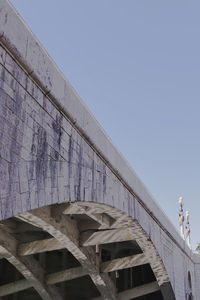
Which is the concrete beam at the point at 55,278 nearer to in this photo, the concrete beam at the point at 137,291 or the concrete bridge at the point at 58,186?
the concrete bridge at the point at 58,186

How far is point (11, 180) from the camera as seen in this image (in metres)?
3.66

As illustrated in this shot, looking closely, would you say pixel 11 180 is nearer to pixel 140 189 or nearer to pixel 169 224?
pixel 140 189

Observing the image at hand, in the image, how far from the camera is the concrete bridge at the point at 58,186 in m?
3.85

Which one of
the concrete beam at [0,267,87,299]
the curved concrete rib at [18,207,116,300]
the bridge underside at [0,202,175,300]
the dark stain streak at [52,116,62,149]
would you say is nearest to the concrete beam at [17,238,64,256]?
the bridge underside at [0,202,175,300]

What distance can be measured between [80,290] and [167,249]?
4739 millimetres

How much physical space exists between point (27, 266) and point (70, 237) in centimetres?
246

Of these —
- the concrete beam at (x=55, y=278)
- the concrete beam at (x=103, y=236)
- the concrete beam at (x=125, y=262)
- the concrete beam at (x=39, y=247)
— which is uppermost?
the concrete beam at (x=103, y=236)

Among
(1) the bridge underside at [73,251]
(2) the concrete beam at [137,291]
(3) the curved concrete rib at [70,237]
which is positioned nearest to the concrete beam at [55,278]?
(1) the bridge underside at [73,251]

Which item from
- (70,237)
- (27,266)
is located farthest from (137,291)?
(70,237)

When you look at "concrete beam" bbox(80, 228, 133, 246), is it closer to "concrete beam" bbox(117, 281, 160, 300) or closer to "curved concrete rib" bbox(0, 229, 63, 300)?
"curved concrete rib" bbox(0, 229, 63, 300)

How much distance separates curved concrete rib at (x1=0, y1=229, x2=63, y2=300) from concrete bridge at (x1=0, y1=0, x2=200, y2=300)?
0.10ft

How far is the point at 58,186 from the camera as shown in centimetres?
468

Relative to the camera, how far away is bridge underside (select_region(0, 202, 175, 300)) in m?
8.40

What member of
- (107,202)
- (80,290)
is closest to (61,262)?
(80,290)
